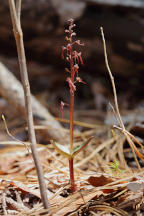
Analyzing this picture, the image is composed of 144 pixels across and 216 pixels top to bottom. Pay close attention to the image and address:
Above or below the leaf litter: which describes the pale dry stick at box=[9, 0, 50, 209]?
above

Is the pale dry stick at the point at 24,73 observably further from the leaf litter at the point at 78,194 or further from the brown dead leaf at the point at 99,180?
the brown dead leaf at the point at 99,180

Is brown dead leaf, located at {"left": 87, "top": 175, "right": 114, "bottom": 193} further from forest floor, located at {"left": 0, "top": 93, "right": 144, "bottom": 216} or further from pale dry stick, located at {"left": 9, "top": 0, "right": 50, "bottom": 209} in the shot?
pale dry stick, located at {"left": 9, "top": 0, "right": 50, "bottom": 209}

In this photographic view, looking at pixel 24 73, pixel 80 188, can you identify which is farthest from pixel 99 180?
pixel 24 73

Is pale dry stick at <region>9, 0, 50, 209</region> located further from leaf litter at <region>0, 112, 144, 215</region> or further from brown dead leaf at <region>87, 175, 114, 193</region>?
brown dead leaf at <region>87, 175, 114, 193</region>

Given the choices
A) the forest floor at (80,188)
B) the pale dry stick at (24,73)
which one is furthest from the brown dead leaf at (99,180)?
the pale dry stick at (24,73)

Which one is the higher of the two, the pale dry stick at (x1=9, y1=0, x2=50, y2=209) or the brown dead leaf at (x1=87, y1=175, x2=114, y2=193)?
the pale dry stick at (x1=9, y1=0, x2=50, y2=209)

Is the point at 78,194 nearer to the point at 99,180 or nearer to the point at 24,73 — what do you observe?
the point at 99,180

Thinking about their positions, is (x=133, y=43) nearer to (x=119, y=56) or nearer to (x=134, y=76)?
(x=119, y=56)

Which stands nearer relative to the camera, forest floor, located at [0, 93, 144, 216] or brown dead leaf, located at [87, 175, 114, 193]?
forest floor, located at [0, 93, 144, 216]

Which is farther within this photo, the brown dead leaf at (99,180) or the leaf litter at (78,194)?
the brown dead leaf at (99,180)

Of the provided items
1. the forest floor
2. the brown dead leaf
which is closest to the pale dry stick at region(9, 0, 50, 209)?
the forest floor

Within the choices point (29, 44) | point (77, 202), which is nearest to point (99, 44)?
point (29, 44)
